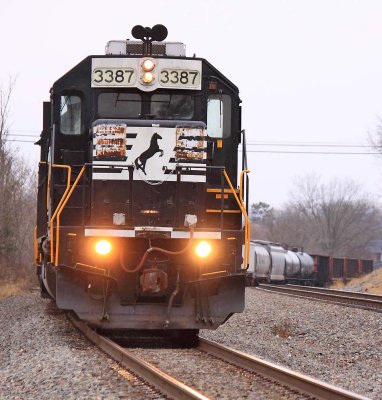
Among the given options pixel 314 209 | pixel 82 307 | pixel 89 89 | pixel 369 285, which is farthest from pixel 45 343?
pixel 314 209

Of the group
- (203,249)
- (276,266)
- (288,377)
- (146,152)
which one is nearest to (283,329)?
(203,249)

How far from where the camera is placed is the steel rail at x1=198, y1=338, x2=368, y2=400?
5.54 metres

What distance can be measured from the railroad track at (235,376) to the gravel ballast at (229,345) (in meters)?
0.14

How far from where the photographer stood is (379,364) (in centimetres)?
909

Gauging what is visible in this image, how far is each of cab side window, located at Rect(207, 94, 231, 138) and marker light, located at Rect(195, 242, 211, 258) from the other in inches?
64.7

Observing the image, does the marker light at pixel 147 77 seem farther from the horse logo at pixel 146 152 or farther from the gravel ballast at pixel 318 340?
the gravel ballast at pixel 318 340

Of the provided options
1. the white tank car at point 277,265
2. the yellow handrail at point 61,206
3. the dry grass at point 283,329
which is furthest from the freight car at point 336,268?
the yellow handrail at point 61,206

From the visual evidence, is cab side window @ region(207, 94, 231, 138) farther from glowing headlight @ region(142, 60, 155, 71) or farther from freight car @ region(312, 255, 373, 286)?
freight car @ region(312, 255, 373, 286)

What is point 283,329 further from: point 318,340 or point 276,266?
point 276,266

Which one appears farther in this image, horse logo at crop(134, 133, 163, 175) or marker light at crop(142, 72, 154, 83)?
marker light at crop(142, 72, 154, 83)

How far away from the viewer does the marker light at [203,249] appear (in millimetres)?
8609

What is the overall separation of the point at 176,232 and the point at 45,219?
2514 mm

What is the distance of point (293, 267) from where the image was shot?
3716 centimetres

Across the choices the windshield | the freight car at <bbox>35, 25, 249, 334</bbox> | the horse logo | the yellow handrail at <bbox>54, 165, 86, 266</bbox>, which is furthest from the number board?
the yellow handrail at <bbox>54, 165, 86, 266</bbox>
